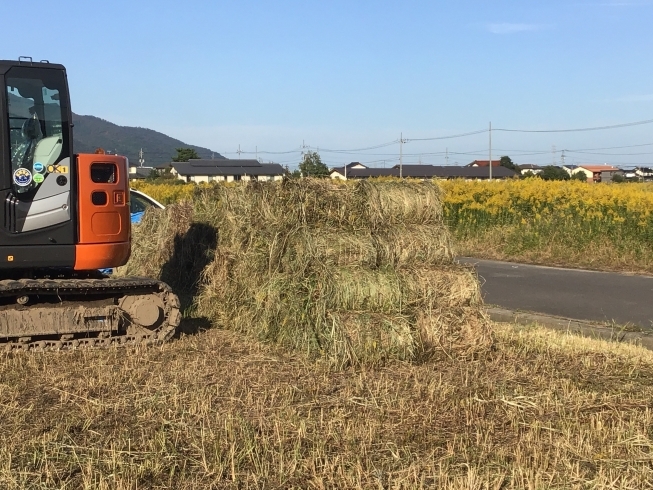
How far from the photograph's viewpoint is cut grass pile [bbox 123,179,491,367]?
704cm

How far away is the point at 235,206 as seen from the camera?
9.38 m

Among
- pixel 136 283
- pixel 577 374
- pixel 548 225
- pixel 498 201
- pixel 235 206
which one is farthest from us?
pixel 498 201

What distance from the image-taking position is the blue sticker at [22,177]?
7.22m

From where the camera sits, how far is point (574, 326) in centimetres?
899

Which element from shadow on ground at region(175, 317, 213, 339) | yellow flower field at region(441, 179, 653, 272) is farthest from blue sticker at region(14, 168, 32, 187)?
yellow flower field at region(441, 179, 653, 272)

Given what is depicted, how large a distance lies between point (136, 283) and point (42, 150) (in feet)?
5.29

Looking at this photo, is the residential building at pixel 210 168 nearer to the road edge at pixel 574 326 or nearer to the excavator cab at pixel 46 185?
the road edge at pixel 574 326

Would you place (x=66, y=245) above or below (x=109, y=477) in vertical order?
above

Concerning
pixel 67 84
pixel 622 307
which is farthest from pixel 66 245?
pixel 622 307

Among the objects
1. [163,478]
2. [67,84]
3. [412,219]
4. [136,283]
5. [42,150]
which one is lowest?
[163,478]

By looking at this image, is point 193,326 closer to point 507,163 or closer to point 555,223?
point 555,223

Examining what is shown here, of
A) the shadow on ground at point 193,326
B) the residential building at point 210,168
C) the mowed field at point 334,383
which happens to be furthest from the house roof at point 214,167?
the mowed field at point 334,383

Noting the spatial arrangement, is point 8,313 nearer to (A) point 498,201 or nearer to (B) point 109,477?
(B) point 109,477

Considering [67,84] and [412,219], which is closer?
[67,84]
